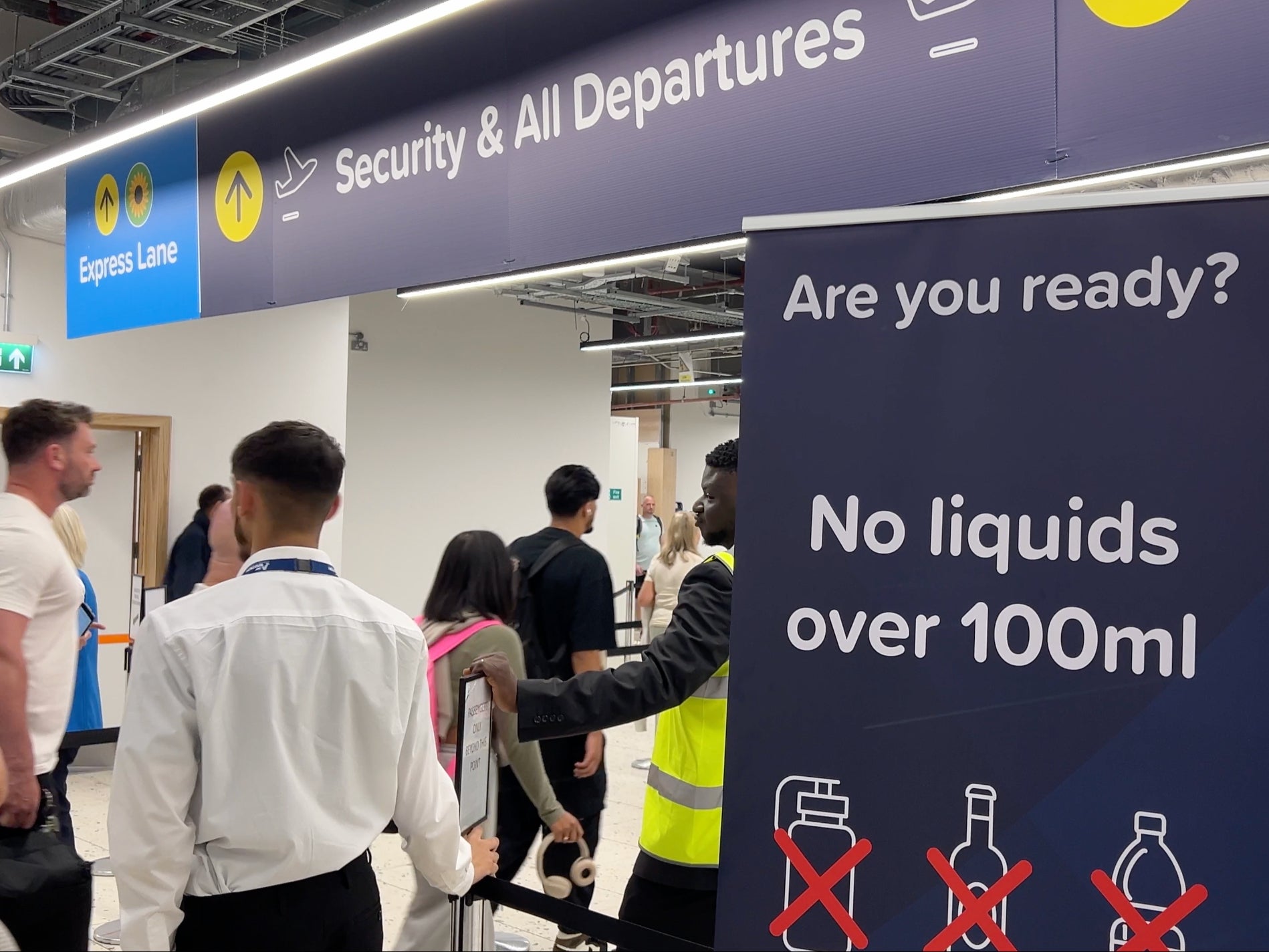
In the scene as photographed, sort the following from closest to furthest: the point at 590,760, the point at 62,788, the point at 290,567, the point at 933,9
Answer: the point at 290,567 → the point at 933,9 → the point at 62,788 → the point at 590,760

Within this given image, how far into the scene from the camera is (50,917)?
8.56 ft

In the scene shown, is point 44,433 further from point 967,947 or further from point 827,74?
point 967,947

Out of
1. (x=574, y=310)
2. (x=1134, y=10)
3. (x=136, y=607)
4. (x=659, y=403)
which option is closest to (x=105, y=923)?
(x=136, y=607)

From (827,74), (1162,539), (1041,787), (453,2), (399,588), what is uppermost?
(453,2)

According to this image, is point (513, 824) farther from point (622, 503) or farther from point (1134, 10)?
point (622, 503)

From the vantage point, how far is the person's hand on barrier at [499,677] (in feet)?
6.22

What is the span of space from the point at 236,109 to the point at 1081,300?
130 inches

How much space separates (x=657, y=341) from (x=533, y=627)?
671 centimetres

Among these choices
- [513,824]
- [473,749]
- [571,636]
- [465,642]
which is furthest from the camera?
[571,636]

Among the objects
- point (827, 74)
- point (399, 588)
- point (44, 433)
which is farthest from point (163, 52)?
point (399, 588)

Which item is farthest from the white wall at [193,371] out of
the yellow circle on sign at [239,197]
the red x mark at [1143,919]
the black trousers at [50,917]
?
the red x mark at [1143,919]

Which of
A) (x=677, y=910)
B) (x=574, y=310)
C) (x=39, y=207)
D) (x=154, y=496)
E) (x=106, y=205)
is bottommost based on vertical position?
(x=677, y=910)

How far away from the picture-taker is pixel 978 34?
82.0 inches

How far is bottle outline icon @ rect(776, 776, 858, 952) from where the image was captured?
1516 millimetres
